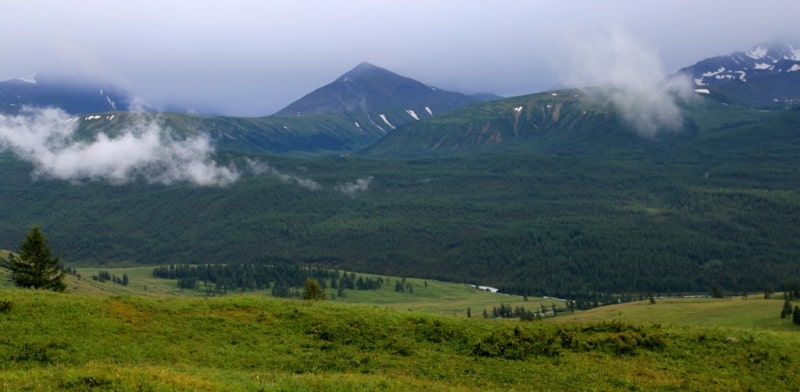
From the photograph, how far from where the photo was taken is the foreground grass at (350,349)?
33531mm

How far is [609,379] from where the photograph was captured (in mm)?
35250

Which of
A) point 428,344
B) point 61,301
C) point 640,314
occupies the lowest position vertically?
point 640,314

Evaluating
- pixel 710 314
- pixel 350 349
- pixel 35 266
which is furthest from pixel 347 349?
pixel 710 314

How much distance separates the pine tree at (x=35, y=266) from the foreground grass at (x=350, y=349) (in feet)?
58.2

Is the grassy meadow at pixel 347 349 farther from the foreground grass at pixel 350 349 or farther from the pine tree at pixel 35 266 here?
the pine tree at pixel 35 266

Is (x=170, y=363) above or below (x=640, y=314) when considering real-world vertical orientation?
above

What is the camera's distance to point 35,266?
204 feet

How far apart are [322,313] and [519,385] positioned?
15327mm

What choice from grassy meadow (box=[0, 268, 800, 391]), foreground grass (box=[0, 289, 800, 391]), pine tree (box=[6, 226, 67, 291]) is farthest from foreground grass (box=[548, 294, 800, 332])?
pine tree (box=[6, 226, 67, 291])

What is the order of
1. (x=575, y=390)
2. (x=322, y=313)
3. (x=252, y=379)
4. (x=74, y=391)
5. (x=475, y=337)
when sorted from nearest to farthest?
(x=74, y=391) → (x=252, y=379) → (x=575, y=390) → (x=475, y=337) → (x=322, y=313)

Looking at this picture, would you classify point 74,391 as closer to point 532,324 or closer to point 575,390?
point 575,390

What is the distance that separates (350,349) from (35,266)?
38.0 meters

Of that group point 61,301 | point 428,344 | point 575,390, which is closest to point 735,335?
point 575,390

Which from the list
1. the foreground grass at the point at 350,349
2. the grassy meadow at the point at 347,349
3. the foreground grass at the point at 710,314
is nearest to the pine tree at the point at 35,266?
the grassy meadow at the point at 347,349
